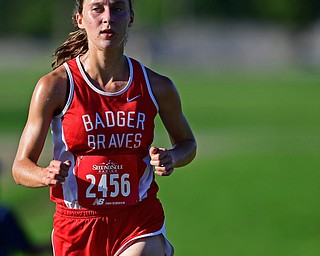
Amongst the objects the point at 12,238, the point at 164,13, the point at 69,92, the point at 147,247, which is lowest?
the point at 164,13

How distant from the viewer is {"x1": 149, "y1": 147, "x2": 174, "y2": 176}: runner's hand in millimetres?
5770

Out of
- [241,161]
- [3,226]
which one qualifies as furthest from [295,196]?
[3,226]

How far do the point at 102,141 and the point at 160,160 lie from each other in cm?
38

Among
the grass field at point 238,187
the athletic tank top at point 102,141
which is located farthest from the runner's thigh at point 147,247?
the grass field at point 238,187

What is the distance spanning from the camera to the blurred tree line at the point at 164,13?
9531cm

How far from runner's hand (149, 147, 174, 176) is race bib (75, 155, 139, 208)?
0.23 m

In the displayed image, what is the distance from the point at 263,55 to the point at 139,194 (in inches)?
3350

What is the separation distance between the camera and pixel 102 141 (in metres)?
5.99

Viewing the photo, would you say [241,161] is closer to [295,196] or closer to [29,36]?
[295,196]

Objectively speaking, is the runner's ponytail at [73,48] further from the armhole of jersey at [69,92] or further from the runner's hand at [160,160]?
the runner's hand at [160,160]

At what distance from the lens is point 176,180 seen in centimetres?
2042

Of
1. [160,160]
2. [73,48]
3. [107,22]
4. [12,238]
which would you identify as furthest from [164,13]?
[160,160]

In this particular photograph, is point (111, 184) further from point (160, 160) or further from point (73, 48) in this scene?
point (73, 48)

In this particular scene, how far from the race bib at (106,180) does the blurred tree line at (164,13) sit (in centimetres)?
8868
